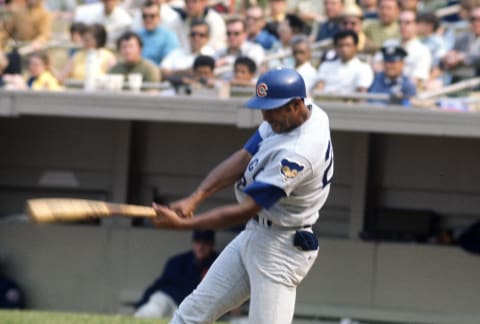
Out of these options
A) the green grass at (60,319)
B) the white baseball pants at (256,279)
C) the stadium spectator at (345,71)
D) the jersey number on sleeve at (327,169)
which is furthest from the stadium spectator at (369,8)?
the white baseball pants at (256,279)

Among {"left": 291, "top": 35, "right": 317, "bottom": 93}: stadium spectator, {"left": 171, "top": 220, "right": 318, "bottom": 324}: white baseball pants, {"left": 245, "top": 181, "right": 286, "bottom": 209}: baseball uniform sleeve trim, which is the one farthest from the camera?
{"left": 291, "top": 35, "right": 317, "bottom": 93}: stadium spectator

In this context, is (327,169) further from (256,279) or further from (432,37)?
(432,37)

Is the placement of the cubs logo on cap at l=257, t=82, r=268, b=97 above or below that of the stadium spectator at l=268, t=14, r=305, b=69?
above

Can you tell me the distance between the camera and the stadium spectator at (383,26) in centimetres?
1099

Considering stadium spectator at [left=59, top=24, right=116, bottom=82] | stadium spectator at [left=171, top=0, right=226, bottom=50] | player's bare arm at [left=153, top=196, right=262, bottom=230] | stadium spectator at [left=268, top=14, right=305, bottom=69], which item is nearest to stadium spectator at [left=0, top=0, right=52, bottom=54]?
stadium spectator at [left=59, top=24, right=116, bottom=82]

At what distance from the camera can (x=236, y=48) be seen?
36.9 feet

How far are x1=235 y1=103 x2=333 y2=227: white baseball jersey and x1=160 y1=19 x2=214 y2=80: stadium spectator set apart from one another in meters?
5.22

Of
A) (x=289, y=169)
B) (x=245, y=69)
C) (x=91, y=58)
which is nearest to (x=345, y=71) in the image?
(x=245, y=69)

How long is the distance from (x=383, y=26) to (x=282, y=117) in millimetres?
5728

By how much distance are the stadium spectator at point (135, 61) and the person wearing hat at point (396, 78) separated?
2.28m

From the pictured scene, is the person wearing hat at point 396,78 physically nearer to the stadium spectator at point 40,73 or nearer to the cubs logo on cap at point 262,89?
the stadium spectator at point 40,73

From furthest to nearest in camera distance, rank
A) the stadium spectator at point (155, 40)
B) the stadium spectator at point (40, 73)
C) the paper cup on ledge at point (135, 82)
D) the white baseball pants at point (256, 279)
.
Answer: the stadium spectator at point (155, 40), the stadium spectator at point (40, 73), the paper cup on ledge at point (135, 82), the white baseball pants at point (256, 279)

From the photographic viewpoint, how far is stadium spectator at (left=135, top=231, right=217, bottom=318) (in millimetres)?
10539

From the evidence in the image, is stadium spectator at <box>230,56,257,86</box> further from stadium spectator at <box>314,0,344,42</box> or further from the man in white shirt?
stadium spectator at <box>314,0,344,42</box>
